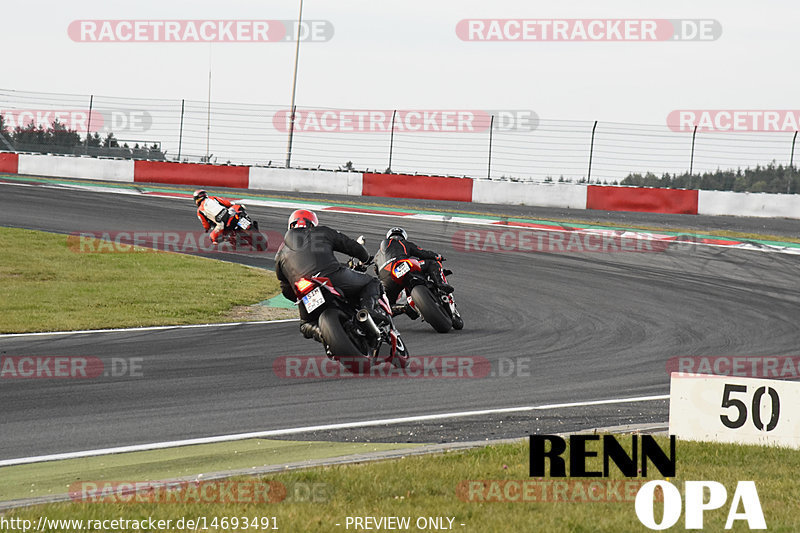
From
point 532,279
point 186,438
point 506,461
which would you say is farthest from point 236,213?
point 506,461

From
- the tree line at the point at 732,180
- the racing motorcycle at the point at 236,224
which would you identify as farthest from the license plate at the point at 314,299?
the tree line at the point at 732,180

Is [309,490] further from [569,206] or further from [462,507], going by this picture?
[569,206]

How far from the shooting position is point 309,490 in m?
5.44

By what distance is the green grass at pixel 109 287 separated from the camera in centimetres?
1193

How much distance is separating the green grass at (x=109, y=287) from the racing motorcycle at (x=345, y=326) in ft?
10.8

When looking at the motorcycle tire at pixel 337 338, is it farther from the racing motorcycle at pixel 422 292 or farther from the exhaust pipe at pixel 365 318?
the racing motorcycle at pixel 422 292

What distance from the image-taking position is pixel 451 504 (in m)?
5.18

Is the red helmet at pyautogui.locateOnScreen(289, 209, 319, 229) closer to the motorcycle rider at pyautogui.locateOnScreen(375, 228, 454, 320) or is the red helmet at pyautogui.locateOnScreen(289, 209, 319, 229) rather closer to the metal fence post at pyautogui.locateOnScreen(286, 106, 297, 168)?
the motorcycle rider at pyautogui.locateOnScreen(375, 228, 454, 320)

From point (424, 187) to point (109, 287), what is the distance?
1183 cm

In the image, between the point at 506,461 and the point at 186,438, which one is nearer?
the point at 506,461

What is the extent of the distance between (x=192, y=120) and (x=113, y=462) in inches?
739
